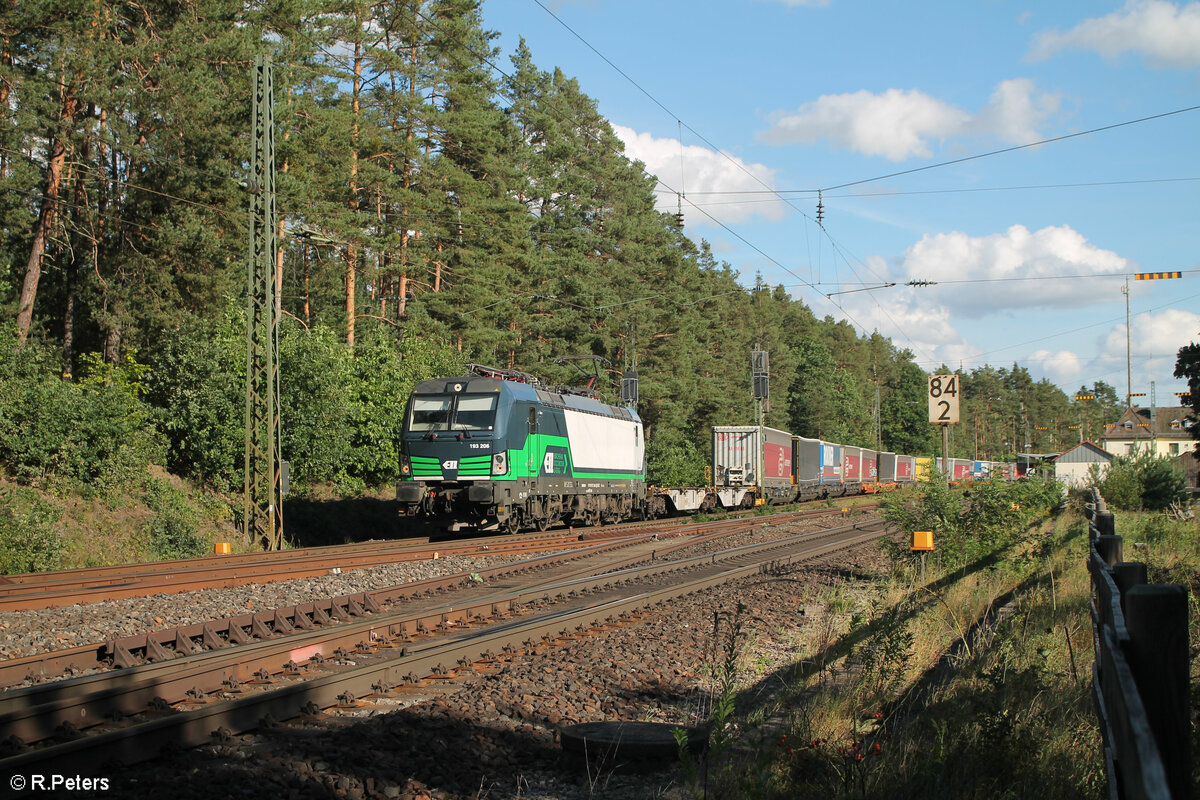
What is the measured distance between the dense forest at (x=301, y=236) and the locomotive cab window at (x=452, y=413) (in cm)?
362

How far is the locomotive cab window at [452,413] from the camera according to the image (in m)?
20.1

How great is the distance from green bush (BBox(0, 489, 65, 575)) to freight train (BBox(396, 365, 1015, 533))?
638 centimetres

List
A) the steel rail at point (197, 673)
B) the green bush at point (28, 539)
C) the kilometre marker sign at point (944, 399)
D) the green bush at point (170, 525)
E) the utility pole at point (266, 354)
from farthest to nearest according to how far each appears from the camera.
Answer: the green bush at point (170, 525)
the utility pole at point (266, 354)
the green bush at point (28, 539)
the kilometre marker sign at point (944, 399)
the steel rail at point (197, 673)

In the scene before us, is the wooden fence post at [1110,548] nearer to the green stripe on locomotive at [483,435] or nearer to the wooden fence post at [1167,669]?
the wooden fence post at [1167,669]

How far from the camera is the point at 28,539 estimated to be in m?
15.7

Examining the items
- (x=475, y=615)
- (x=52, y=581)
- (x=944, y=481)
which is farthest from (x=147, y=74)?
(x=944, y=481)

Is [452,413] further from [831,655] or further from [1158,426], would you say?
[1158,426]

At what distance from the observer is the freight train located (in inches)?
786

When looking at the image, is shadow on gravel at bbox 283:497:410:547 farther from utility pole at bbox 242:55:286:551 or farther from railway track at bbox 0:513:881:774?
railway track at bbox 0:513:881:774

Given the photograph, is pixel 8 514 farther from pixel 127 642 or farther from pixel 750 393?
pixel 750 393

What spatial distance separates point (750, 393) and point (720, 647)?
56797 mm

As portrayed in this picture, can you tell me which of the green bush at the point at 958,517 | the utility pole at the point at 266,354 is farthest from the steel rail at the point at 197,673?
the utility pole at the point at 266,354

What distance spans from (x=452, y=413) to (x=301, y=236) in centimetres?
524

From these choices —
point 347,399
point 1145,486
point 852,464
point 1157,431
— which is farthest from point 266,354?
point 1157,431
